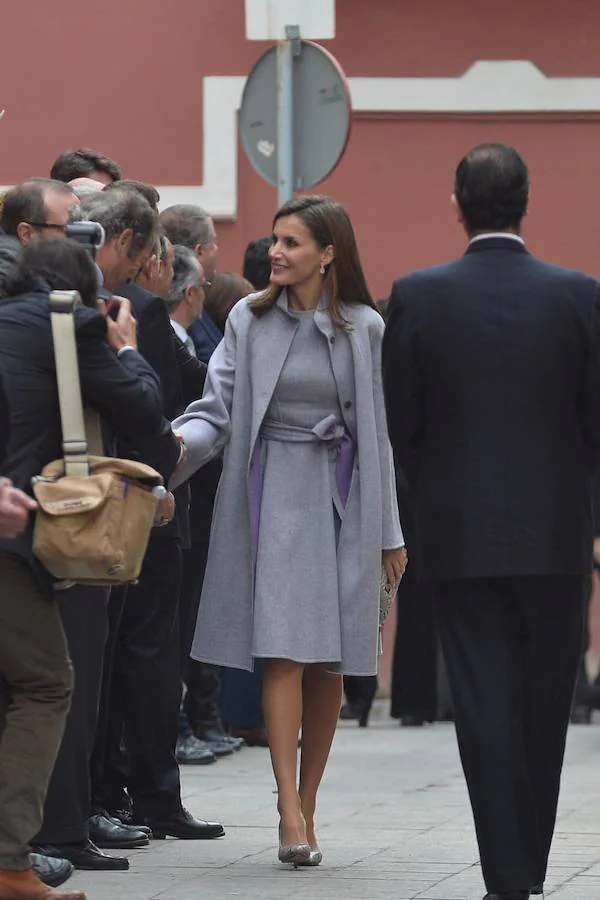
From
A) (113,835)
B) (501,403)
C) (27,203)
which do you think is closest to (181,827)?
(113,835)

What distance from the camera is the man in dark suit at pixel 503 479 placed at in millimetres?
5699

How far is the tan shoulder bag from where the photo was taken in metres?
5.63

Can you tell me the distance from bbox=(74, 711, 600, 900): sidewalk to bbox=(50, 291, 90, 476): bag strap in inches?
48.3

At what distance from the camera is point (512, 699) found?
227 inches

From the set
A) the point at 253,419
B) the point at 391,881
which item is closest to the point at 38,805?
the point at 391,881

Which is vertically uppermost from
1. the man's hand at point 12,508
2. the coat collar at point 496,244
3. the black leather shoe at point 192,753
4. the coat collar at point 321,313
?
the coat collar at point 496,244

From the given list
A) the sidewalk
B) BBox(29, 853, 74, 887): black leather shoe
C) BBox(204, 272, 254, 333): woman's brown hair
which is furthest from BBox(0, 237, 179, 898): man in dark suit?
BBox(204, 272, 254, 333): woman's brown hair

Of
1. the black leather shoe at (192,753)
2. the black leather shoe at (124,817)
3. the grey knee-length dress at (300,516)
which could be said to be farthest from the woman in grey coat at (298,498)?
the black leather shoe at (192,753)

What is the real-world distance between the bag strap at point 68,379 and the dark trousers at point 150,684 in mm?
1482

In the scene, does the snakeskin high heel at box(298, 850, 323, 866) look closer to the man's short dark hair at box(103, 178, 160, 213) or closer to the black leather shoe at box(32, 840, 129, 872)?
the black leather shoe at box(32, 840, 129, 872)

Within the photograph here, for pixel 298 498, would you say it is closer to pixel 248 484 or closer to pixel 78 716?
pixel 248 484

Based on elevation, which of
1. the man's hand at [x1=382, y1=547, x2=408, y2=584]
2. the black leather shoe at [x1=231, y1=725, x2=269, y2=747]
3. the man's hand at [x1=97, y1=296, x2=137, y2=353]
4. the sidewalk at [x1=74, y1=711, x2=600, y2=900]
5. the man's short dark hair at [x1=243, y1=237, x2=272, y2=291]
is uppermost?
the man's hand at [x1=97, y1=296, x2=137, y2=353]

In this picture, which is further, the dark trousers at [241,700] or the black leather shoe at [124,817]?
the dark trousers at [241,700]

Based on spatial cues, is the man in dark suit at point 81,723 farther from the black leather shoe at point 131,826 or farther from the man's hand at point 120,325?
the black leather shoe at point 131,826
